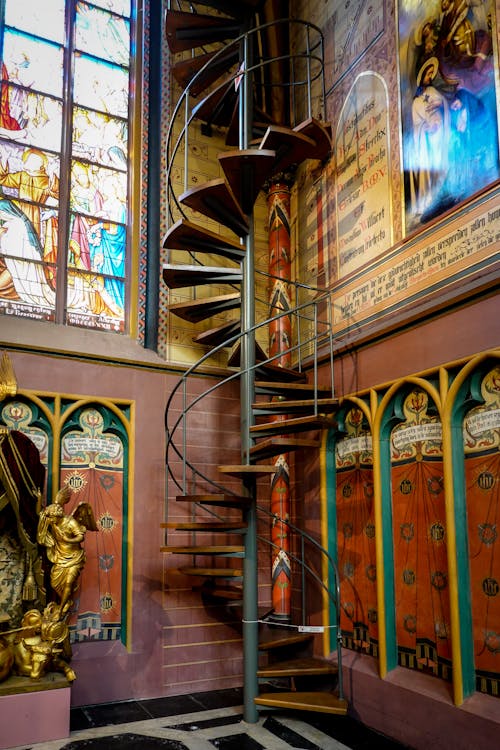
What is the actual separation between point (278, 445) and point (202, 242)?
169 centimetres

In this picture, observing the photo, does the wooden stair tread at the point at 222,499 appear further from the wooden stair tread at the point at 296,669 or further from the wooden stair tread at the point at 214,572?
the wooden stair tread at the point at 296,669

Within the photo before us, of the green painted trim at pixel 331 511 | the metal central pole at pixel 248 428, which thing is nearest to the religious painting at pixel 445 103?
the metal central pole at pixel 248 428

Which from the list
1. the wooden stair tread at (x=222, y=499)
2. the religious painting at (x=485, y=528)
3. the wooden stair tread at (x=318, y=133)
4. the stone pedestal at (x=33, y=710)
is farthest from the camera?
the wooden stair tread at (x=318, y=133)

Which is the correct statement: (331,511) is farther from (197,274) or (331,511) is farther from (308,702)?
(197,274)

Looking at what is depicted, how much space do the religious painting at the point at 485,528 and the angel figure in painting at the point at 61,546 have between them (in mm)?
2510

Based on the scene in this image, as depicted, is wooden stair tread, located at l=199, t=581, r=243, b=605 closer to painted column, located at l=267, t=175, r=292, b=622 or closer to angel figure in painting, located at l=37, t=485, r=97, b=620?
painted column, located at l=267, t=175, r=292, b=622

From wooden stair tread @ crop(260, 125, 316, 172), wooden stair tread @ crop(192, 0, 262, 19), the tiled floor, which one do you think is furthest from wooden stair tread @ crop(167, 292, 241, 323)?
the tiled floor

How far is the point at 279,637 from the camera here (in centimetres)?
496

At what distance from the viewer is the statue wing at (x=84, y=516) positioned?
457cm

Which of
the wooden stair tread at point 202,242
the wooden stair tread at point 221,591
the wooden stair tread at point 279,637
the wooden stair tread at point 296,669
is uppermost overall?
the wooden stair tread at point 202,242

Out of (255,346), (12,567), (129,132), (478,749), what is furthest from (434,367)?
(129,132)

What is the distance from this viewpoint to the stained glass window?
218 inches

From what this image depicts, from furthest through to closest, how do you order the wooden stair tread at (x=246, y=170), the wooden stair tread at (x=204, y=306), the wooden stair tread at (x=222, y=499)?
the wooden stair tread at (x=204, y=306)
the wooden stair tread at (x=246, y=170)
the wooden stair tread at (x=222, y=499)

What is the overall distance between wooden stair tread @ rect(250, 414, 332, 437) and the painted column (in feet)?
1.62
